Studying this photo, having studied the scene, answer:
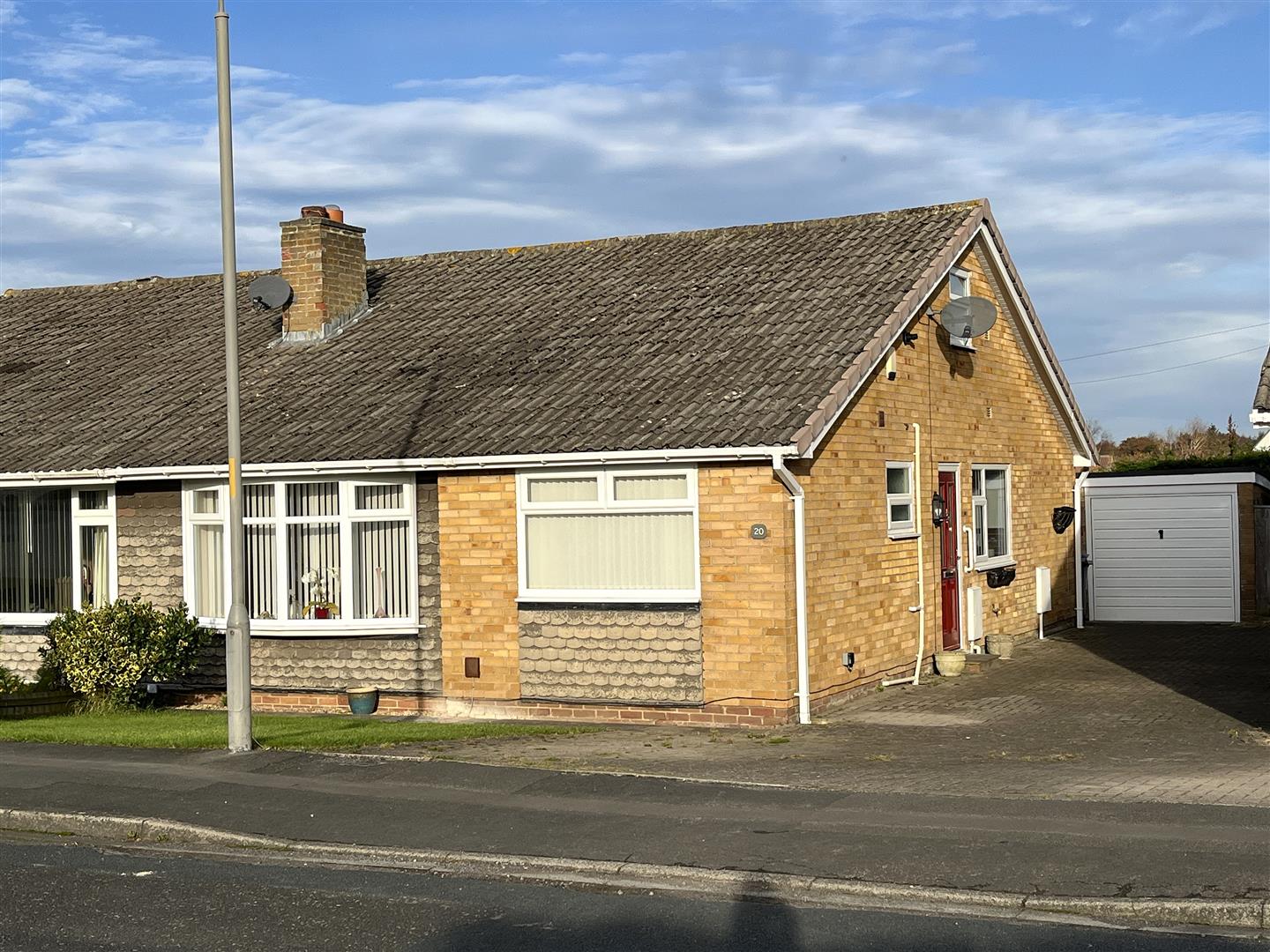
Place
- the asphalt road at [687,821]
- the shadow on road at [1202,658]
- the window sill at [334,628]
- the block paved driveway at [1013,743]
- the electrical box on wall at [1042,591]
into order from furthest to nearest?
the electrical box on wall at [1042,591] → the window sill at [334,628] → the shadow on road at [1202,658] → the block paved driveway at [1013,743] → the asphalt road at [687,821]

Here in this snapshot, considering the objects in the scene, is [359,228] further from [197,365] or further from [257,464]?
[257,464]

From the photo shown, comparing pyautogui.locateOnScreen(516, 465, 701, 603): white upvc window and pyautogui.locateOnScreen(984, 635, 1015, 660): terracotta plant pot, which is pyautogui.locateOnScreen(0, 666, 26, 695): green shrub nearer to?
pyautogui.locateOnScreen(516, 465, 701, 603): white upvc window

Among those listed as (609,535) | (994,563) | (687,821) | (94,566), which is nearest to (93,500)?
(94,566)

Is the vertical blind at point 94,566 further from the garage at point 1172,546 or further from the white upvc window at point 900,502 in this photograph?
the garage at point 1172,546

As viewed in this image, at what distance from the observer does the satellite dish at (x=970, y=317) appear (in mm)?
18562

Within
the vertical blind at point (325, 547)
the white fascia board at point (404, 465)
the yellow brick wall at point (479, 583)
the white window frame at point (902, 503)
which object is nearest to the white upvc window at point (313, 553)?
the vertical blind at point (325, 547)

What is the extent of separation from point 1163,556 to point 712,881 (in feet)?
57.1

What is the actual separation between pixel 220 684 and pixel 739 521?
6766 mm

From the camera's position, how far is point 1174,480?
2416 centimetres

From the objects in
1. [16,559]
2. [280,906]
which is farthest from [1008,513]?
[280,906]

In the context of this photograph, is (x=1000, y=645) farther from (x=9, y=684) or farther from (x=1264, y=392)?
(x=9, y=684)

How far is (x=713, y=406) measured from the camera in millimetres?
15406

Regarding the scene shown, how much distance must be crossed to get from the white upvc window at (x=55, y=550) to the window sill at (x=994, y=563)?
10.8m

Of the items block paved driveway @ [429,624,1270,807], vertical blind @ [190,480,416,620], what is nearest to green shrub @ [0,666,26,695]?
vertical blind @ [190,480,416,620]
